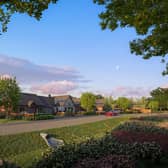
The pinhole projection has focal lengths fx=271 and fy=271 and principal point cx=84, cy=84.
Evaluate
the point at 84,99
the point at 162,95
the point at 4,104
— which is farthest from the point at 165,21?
the point at 84,99

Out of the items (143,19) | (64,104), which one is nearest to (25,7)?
(143,19)

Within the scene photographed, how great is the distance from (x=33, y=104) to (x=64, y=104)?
79.0 feet

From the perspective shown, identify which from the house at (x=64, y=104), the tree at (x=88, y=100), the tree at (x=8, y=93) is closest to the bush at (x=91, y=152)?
the tree at (x=8, y=93)

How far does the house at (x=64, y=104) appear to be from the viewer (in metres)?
87.8

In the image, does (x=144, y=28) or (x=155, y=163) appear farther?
(x=155, y=163)

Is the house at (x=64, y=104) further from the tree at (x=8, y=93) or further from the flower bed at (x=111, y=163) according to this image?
the flower bed at (x=111, y=163)

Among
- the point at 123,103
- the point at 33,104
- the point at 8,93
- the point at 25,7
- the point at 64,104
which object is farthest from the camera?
the point at 123,103

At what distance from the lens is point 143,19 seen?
8.25 metres

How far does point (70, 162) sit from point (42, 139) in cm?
1218

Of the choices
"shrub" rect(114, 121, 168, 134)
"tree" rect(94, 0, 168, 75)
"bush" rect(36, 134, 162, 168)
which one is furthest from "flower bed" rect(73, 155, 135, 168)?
"shrub" rect(114, 121, 168, 134)

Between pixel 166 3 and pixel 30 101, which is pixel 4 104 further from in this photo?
pixel 166 3

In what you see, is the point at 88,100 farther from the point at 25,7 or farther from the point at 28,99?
the point at 25,7

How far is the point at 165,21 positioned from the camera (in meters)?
8.45

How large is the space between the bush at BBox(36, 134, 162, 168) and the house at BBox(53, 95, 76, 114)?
76.2 metres
